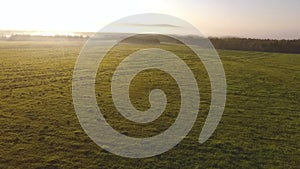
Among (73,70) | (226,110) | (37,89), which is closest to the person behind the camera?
(226,110)

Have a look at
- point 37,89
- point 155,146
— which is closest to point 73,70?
point 37,89

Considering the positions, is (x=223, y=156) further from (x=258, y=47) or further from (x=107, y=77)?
(x=258, y=47)

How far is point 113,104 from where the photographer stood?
71.6 feet

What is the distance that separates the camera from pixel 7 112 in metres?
19.0

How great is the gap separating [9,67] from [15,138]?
24748 mm

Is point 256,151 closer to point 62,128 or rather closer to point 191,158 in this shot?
point 191,158

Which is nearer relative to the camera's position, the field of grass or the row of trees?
the field of grass

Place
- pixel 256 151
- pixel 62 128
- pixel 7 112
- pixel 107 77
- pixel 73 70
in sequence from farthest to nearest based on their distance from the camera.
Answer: pixel 73 70 → pixel 107 77 → pixel 7 112 → pixel 62 128 → pixel 256 151

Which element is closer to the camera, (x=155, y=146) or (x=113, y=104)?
(x=155, y=146)

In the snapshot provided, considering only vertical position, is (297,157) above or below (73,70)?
below

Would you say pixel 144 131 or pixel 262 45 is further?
pixel 262 45

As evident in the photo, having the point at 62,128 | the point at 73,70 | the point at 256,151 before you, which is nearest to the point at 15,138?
the point at 62,128

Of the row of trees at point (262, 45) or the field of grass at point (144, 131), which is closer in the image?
the field of grass at point (144, 131)

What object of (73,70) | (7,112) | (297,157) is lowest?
(297,157)
